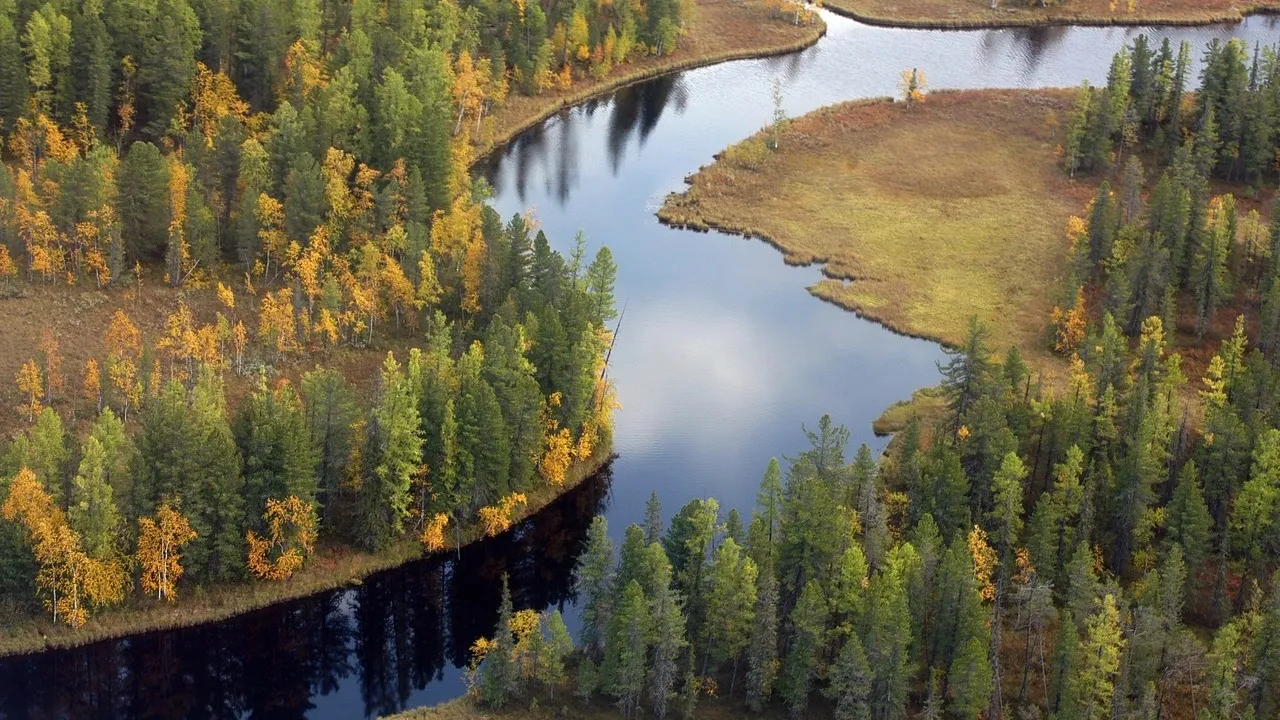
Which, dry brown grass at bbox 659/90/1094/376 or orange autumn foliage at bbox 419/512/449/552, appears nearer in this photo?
orange autumn foliage at bbox 419/512/449/552

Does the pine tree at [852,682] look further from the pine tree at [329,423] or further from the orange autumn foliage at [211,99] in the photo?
the orange autumn foliage at [211,99]

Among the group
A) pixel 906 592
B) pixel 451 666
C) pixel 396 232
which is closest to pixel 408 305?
pixel 396 232

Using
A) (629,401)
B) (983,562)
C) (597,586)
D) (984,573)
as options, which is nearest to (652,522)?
(597,586)

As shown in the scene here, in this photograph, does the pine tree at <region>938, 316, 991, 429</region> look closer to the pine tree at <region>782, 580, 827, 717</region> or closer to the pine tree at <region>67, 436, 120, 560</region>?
the pine tree at <region>782, 580, 827, 717</region>

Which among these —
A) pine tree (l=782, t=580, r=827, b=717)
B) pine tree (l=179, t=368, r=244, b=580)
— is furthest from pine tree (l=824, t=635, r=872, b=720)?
pine tree (l=179, t=368, r=244, b=580)

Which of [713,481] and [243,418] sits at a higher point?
[243,418]

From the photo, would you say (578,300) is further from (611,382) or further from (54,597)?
(54,597)

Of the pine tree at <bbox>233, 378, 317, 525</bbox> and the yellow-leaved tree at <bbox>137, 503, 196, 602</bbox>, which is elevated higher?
the pine tree at <bbox>233, 378, 317, 525</bbox>
